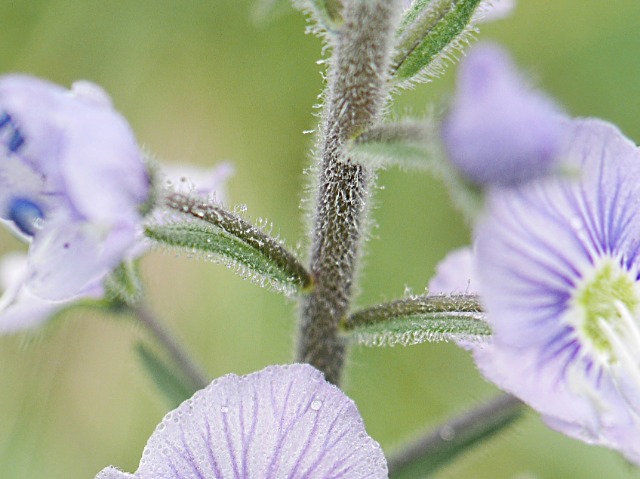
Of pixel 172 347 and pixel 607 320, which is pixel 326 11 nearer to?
pixel 607 320

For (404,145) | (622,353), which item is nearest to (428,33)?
(404,145)

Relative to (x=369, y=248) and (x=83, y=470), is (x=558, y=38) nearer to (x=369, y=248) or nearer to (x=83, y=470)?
(x=369, y=248)

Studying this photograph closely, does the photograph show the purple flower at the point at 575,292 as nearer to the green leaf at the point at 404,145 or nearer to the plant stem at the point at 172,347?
the green leaf at the point at 404,145

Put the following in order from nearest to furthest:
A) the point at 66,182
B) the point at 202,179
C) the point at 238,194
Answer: the point at 66,182, the point at 202,179, the point at 238,194

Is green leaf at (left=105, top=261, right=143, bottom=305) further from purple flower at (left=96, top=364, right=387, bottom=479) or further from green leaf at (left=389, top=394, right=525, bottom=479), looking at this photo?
green leaf at (left=389, top=394, right=525, bottom=479)

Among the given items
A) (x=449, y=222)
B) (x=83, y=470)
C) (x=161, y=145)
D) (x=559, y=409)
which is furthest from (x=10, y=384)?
Answer: (x=559, y=409)
